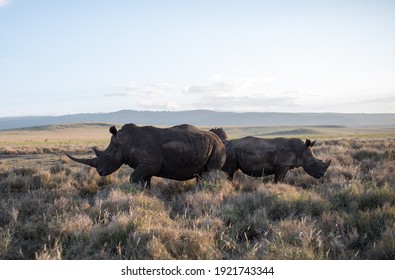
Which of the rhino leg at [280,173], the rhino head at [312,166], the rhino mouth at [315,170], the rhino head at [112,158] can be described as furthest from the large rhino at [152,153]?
the rhino mouth at [315,170]

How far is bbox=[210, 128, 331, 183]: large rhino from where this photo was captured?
32.2ft

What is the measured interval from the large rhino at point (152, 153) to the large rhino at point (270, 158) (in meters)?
1.50

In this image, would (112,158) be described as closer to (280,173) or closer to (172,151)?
(172,151)

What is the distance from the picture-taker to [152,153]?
321 inches

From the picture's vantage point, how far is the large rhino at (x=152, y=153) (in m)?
8.15

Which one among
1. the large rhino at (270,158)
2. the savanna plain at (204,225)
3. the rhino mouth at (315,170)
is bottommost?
the savanna plain at (204,225)

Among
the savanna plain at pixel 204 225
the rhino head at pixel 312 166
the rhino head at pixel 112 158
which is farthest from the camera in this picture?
the rhino head at pixel 312 166

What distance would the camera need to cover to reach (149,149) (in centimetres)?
818

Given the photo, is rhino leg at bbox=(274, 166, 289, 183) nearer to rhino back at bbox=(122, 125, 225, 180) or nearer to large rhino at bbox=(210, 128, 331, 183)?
large rhino at bbox=(210, 128, 331, 183)

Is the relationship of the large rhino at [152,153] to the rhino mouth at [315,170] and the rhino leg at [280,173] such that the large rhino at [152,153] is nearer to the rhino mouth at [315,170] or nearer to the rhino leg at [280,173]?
the rhino leg at [280,173]
